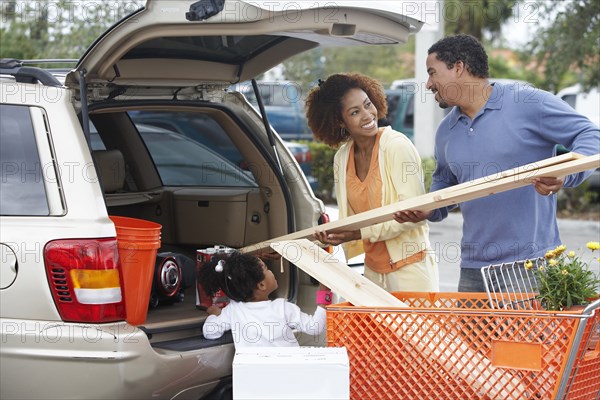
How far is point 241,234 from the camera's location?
213 inches

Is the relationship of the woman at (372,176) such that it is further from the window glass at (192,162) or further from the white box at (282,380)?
the white box at (282,380)

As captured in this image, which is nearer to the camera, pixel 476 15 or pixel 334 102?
pixel 334 102

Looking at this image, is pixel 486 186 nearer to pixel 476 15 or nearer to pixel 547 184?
pixel 547 184

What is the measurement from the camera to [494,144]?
4.25m

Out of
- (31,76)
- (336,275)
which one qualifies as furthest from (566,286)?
(31,76)

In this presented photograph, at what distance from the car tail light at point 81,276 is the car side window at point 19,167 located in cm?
22

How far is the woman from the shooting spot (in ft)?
15.1

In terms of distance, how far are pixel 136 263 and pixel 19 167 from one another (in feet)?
2.07

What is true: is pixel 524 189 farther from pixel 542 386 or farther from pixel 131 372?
pixel 131 372

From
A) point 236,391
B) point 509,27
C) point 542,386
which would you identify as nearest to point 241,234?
point 236,391

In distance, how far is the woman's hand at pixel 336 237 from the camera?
455 cm

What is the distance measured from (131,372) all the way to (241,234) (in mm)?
1669

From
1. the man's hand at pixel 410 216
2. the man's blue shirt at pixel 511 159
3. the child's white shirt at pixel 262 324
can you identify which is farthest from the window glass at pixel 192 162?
the man's blue shirt at pixel 511 159

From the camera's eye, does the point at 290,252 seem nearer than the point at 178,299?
Yes
